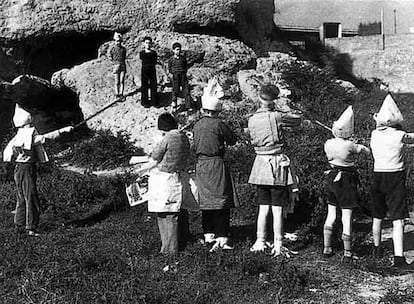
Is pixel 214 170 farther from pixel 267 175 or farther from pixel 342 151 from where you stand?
pixel 342 151

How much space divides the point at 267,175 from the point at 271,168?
0.25ft

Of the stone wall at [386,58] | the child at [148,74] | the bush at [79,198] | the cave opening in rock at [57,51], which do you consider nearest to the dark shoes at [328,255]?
the bush at [79,198]

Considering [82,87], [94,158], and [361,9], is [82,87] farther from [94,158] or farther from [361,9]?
[361,9]

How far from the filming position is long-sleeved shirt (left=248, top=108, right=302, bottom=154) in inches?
250

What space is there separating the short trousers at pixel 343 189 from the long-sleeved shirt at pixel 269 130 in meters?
0.57

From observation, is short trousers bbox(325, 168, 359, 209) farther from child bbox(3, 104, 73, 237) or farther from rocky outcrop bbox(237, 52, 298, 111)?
rocky outcrop bbox(237, 52, 298, 111)

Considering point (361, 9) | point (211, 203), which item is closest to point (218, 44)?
point (211, 203)

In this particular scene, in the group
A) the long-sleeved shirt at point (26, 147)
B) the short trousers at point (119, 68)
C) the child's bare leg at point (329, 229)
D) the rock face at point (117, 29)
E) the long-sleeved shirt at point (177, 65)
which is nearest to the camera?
the child's bare leg at point (329, 229)

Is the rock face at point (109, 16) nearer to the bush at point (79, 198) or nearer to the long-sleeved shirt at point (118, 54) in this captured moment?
the long-sleeved shirt at point (118, 54)

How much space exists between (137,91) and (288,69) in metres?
3.38

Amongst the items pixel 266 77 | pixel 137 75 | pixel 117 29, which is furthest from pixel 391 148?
pixel 117 29

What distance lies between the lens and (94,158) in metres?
11.7

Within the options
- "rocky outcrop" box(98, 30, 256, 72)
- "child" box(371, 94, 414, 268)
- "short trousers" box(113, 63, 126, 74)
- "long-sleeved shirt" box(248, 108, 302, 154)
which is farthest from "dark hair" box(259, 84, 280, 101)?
"rocky outcrop" box(98, 30, 256, 72)

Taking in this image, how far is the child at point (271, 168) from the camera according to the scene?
6.32 meters
